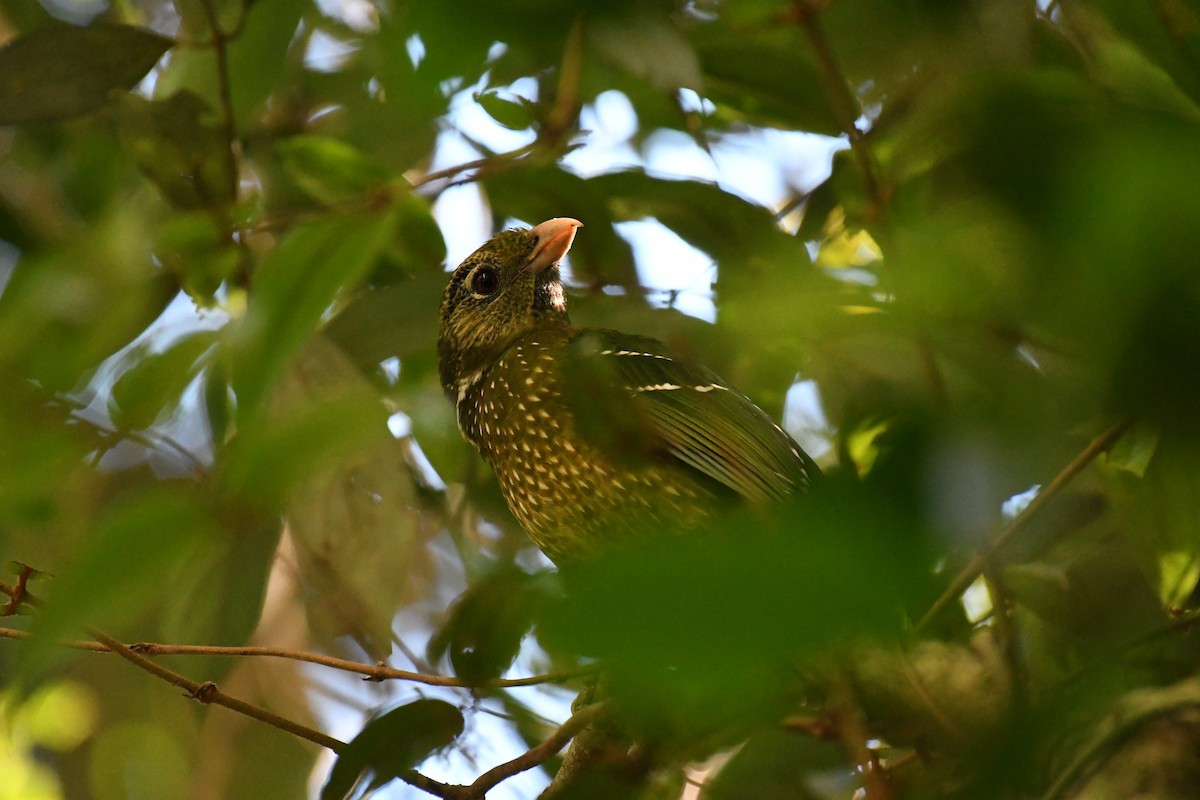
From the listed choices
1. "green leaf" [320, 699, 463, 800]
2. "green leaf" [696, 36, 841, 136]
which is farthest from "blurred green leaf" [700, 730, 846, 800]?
"green leaf" [696, 36, 841, 136]

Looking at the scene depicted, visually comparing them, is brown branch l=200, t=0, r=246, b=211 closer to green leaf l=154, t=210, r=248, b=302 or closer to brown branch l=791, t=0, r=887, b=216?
green leaf l=154, t=210, r=248, b=302

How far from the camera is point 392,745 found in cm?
210

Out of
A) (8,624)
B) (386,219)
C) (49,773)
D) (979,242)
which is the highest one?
(979,242)

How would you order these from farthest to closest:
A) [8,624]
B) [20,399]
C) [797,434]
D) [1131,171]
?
[797,434], [8,624], [20,399], [1131,171]

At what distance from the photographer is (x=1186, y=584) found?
1.92 meters

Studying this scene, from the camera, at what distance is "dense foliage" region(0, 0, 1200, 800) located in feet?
2.47

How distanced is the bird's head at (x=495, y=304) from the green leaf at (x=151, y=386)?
149cm

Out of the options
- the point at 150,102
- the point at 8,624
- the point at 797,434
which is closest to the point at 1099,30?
the point at 797,434

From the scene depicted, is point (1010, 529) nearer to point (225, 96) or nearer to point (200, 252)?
point (200, 252)

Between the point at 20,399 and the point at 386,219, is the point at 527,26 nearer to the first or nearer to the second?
the point at 386,219

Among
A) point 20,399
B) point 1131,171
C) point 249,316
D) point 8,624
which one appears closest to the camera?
point 1131,171

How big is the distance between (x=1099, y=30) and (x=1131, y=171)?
50.8 inches

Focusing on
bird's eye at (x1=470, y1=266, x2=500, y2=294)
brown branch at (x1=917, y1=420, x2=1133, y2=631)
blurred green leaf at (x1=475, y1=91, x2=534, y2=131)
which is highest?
blurred green leaf at (x1=475, y1=91, x2=534, y2=131)

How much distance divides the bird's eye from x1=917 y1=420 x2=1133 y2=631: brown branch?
2.50m
